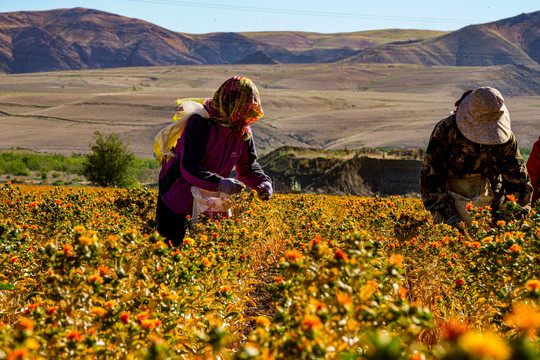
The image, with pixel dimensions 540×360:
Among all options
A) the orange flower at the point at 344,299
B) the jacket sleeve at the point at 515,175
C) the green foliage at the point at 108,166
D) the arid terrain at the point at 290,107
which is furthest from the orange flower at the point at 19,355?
the arid terrain at the point at 290,107

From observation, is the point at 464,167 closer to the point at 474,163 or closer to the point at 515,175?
the point at 474,163

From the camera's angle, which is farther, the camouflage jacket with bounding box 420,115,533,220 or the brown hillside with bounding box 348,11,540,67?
the brown hillside with bounding box 348,11,540,67

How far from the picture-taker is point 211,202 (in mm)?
3812

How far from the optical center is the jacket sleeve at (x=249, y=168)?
426cm

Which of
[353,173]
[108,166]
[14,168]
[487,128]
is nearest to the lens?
[487,128]

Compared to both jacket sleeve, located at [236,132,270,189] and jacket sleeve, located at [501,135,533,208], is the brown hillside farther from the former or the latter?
jacket sleeve, located at [236,132,270,189]

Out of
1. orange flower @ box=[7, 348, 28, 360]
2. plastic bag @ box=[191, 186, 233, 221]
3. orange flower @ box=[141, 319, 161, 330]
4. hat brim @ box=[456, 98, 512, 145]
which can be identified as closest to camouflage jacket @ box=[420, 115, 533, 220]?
hat brim @ box=[456, 98, 512, 145]

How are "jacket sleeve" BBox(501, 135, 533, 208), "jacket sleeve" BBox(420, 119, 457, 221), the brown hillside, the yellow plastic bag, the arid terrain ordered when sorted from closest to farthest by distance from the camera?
the yellow plastic bag < "jacket sleeve" BBox(501, 135, 533, 208) < "jacket sleeve" BBox(420, 119, 457, 221) < the arid terrain < the brown hillside

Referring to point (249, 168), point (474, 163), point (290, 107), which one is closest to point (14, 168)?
point (249, 168)

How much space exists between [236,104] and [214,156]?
19.0 inches

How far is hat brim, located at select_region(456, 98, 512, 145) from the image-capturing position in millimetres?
4375

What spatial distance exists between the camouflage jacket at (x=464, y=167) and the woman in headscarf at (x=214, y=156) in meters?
1.61

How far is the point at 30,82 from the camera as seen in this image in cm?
11319

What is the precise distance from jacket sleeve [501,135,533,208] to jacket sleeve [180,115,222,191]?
100 inches
